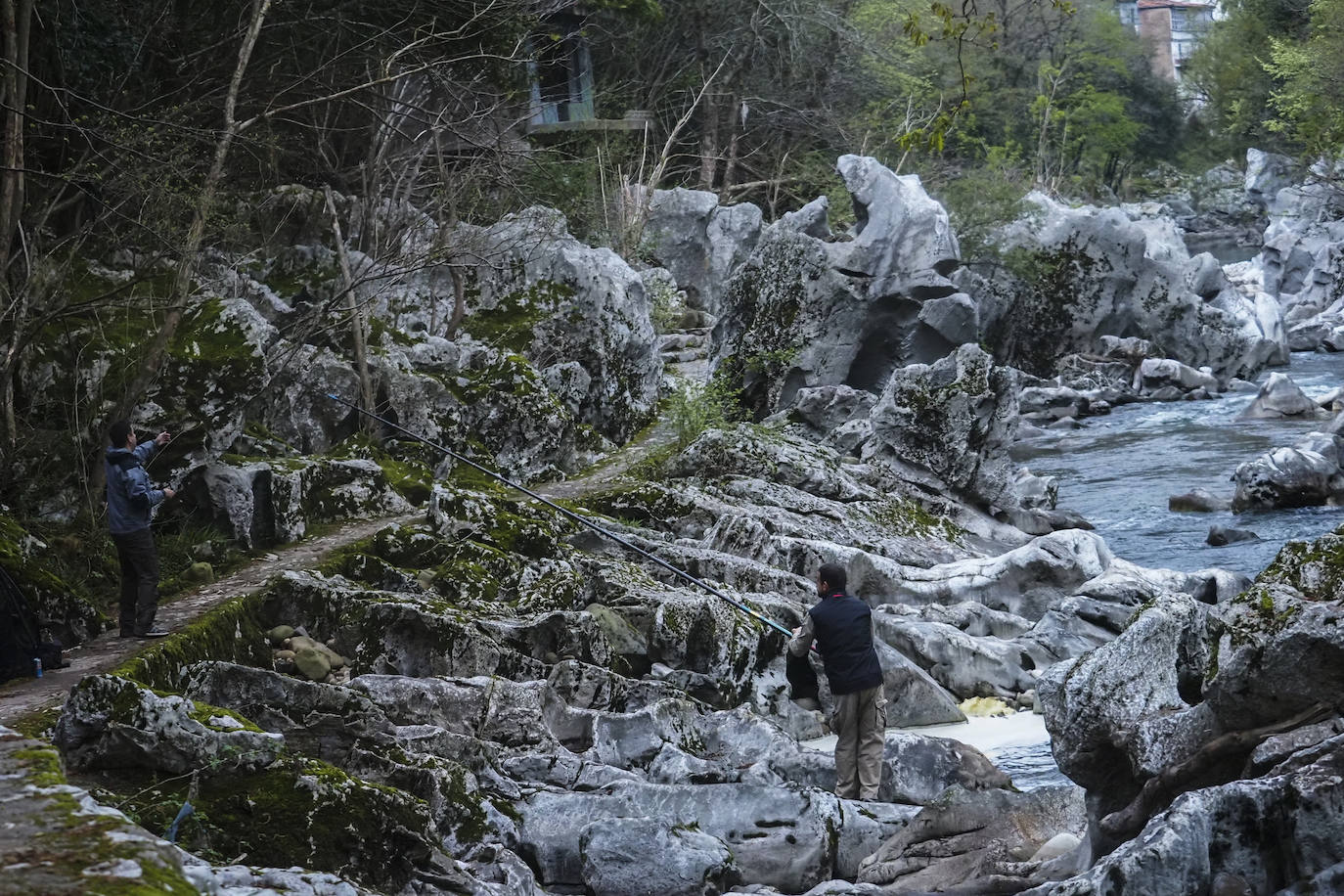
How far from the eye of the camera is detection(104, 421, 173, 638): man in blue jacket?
910 cm

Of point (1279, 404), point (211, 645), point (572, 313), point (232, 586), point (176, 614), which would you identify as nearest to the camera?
point (211, 645)

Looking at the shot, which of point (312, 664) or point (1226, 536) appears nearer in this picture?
point (312, 664)

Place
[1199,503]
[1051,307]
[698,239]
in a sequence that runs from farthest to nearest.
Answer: [698,239] → [1051,307] → [1199,503]

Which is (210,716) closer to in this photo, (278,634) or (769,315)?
(278,634)

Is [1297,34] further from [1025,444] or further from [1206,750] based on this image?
[1206,750]

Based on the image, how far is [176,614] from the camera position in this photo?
9.84 metres

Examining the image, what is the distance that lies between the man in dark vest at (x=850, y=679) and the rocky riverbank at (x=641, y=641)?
212 millimetres

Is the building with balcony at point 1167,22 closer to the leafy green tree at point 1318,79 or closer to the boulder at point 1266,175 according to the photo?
the boulder at point 1266,175

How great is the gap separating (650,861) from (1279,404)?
22281mm

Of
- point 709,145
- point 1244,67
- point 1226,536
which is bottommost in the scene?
point 1226,536

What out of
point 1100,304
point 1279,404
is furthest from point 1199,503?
point 1100,304

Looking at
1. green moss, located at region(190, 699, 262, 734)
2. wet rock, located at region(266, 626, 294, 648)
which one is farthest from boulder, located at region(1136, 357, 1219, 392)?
green moss, located at region(190, 699, 262, 734)

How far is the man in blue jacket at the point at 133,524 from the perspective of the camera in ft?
29.9

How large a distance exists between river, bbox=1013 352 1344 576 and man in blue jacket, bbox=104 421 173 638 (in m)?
10.9
